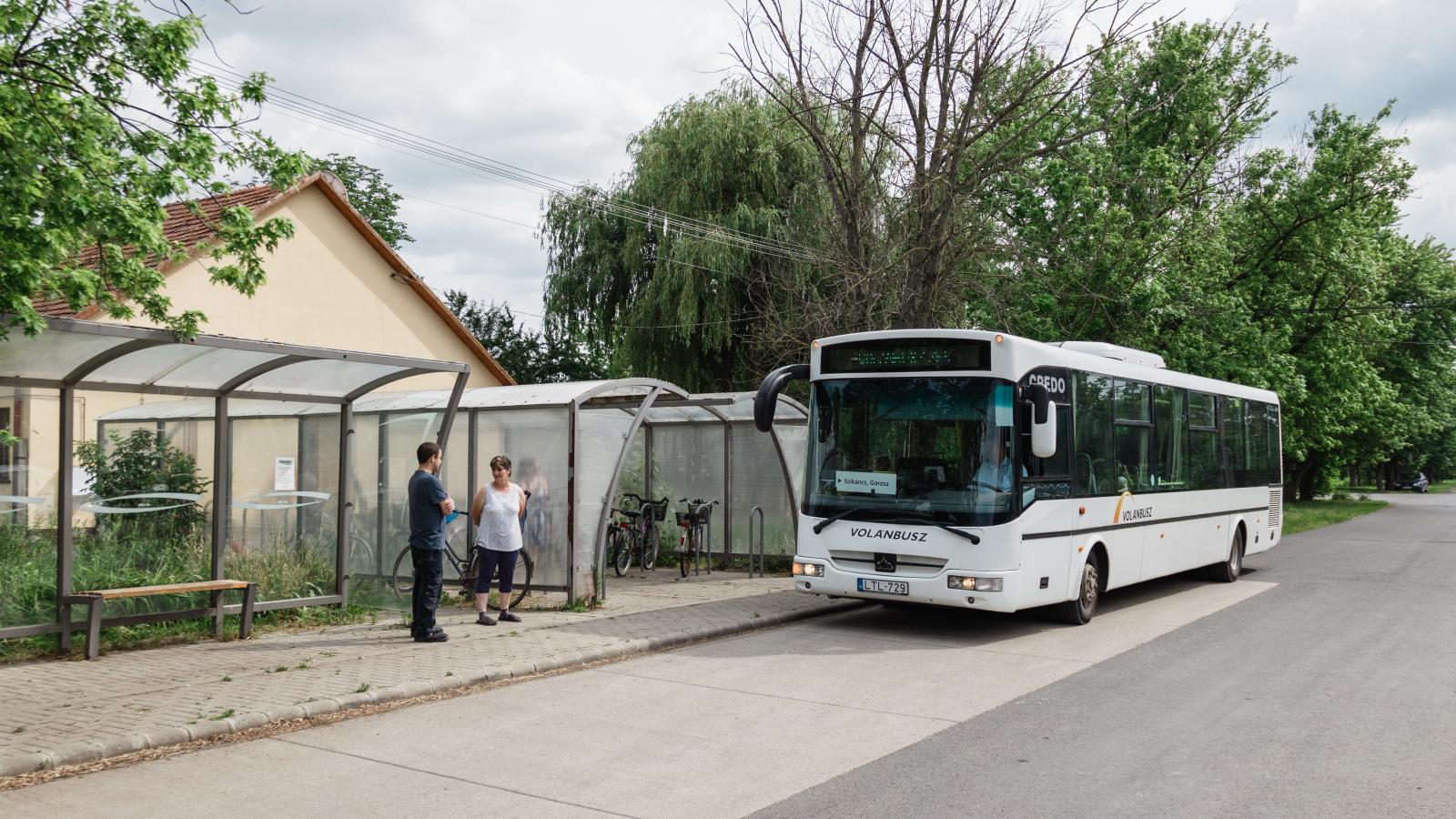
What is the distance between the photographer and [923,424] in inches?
434

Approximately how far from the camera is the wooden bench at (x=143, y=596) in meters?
9.45

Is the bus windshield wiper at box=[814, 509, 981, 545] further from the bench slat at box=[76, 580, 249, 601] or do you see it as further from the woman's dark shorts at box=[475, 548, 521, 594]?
the bench slat at box=[76, 580, 249, 601]

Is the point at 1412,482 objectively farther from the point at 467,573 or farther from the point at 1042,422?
the point at 467,573

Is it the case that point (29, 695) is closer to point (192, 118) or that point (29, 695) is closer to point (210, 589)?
point (210, 589)

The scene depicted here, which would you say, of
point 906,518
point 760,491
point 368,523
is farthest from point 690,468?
point 906,518

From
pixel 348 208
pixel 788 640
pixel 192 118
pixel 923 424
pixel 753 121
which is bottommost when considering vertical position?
pixel 788 640

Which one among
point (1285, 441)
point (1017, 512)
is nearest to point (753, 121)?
point (1285, 441)

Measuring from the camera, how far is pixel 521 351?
43.8 meters

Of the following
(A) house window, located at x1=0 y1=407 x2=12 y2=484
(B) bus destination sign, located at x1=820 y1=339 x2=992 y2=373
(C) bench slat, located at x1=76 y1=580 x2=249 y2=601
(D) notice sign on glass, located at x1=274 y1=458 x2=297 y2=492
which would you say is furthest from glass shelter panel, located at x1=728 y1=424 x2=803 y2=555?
(A) house window, located at x1=0 y1=407 x2=12 y2=484

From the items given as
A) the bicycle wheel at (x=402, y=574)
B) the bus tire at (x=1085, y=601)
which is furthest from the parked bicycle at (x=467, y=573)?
the bus tire at (x=1085, y=601)

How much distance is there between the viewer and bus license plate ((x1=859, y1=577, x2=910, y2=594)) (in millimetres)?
10906

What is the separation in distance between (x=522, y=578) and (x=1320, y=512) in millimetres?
34547

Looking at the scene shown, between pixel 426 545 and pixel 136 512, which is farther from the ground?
pixel 136 512

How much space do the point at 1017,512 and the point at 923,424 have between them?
47.7 inches
